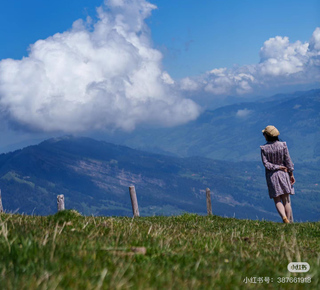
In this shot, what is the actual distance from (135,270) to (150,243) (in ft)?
5.59

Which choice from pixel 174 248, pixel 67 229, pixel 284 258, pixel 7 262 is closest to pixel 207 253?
pixel 174 248

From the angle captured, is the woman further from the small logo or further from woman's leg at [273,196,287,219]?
the small logo

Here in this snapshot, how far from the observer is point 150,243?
5.84 meters

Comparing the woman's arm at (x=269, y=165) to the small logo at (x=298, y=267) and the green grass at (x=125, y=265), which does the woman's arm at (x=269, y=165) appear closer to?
the green grass at (x=125, y=265)

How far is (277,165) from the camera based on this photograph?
18219 mm

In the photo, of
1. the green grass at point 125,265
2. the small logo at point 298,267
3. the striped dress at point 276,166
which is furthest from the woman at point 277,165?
the small logo at point 298,267

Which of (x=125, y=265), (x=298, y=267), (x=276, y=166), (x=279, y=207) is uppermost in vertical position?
(x=276, y=166)

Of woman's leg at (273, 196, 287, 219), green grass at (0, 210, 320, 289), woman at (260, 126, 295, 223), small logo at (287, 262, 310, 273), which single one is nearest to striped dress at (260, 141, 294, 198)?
woman at (260, 126, 295, 223)

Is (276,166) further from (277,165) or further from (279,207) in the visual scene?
(279,207)

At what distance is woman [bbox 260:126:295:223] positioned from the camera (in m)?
17.8

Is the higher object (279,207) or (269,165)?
(269,165)

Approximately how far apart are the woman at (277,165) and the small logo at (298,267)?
1292 cm

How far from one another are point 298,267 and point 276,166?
533 inches

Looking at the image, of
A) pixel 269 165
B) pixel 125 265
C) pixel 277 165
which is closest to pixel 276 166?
pixel 277 165
